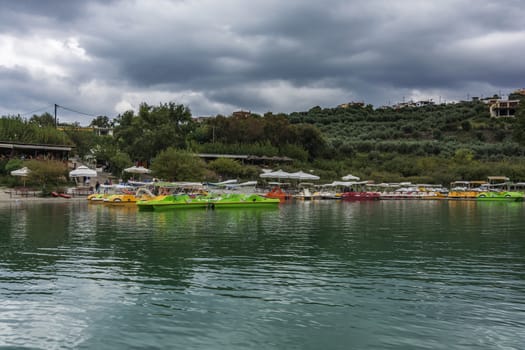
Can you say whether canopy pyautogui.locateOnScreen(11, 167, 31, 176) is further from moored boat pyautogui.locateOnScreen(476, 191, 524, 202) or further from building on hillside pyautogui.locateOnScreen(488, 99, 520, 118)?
building on hillside pyautogui.locateOnScreen(488, 99, 520, 118)

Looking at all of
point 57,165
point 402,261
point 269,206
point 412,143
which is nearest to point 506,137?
point 412,143

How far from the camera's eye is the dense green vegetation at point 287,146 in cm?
6681

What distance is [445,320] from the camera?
10.4 metres

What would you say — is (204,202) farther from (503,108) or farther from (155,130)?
(503,108)

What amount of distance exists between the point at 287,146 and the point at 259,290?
71.5 m

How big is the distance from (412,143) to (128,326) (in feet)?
295

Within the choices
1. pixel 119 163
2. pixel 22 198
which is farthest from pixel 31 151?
pixel 22 198

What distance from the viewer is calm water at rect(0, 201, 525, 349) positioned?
945 centimetres

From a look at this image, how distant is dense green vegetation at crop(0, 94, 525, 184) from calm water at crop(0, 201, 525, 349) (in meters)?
36.9

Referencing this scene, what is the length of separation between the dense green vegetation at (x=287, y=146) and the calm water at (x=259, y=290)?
3694 cm

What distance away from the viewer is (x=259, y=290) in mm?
12742

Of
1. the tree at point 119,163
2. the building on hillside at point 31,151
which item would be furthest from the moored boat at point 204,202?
the building on hillside at point 31,151

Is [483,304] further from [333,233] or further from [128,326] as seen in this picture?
[333,233]

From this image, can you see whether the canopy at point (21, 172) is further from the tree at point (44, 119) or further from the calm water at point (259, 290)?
the tree at point (44, 119)
